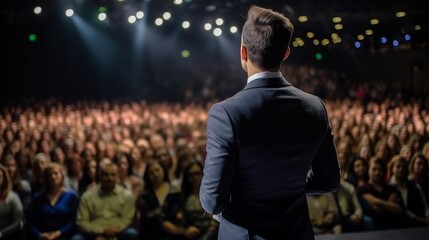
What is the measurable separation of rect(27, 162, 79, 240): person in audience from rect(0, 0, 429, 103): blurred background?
27.5 ft

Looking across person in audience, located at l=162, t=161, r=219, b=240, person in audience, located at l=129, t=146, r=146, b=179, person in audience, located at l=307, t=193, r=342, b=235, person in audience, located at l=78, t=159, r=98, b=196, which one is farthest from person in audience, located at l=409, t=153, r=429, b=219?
person in audience, located at l=78, t=159, r=98, b=196

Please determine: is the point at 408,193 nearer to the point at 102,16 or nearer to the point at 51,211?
the point at 51,211

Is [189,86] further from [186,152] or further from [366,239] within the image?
[366,239]

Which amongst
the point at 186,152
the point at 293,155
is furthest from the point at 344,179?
the point at 293,155

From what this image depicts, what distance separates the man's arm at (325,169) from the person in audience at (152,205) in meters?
3.06

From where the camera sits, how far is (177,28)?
2077 cm

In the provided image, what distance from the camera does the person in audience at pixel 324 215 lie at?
4426 mm

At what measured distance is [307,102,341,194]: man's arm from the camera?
1415 mm

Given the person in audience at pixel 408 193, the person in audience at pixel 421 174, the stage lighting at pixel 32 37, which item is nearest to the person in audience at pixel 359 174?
the person in audience at pixel 408 193

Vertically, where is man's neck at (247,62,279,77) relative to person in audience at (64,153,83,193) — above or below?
above

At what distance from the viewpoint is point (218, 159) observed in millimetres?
1224

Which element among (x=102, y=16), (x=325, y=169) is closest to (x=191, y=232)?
(x=325, y=169)

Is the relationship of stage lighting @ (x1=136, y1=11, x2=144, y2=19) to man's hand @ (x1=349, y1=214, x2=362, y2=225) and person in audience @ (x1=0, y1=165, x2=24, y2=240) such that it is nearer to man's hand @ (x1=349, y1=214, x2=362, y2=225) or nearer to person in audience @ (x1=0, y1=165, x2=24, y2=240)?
person in audience @ (x1=0, y1=165, x2=24, y2=240)

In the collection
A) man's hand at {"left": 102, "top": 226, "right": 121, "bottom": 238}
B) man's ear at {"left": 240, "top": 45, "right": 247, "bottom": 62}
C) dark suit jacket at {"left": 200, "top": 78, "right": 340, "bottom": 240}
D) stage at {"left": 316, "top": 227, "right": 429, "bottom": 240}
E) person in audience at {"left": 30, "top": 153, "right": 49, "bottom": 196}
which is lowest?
man's hand at {"left": 102, "top": 226, "right": 121, "bottom": 238}
